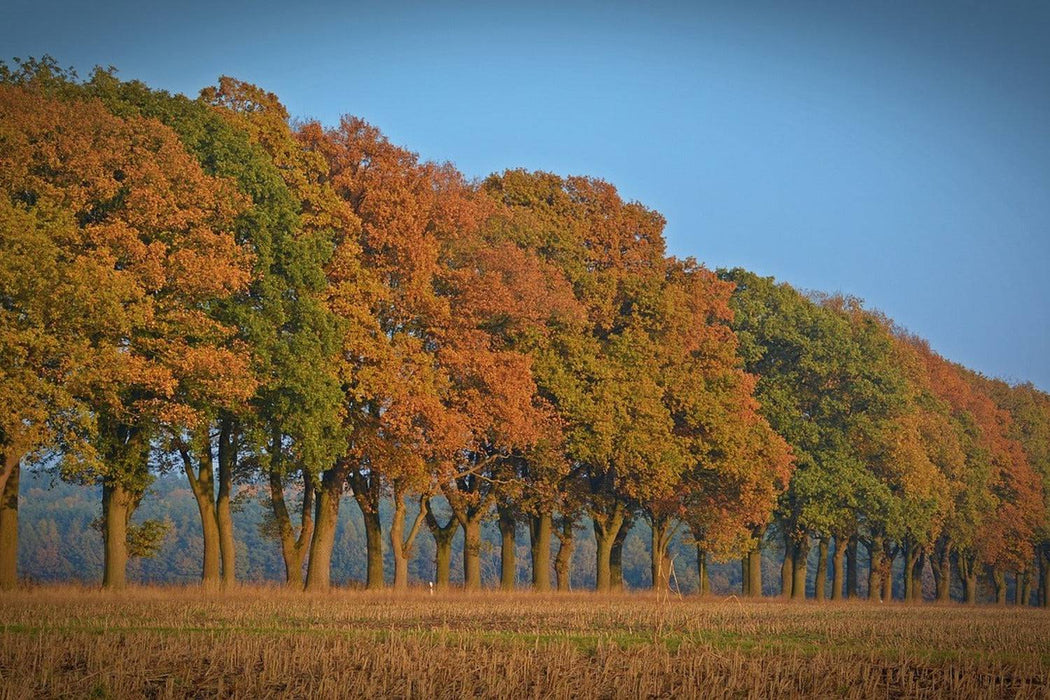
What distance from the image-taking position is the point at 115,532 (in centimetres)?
4572

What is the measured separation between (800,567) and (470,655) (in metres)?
62.2

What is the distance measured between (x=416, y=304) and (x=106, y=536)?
50.7 ft

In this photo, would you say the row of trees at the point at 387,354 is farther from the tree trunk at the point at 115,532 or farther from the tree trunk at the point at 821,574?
the tree trunk at the point at 821,574

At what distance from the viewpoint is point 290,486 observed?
197 feet

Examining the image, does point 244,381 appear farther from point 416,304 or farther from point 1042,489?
point 1042,489

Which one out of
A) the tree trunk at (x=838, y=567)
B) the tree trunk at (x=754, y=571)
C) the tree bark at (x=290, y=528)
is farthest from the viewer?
the tree trunk at (x=838, y=567)

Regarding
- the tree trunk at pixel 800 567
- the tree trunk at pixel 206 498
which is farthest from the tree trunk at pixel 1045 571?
the tree trunk at pixel 206 498

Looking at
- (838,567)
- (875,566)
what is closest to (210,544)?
(838,567)

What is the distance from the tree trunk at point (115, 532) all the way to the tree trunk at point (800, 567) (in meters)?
47.4

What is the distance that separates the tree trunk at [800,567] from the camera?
80125 millimetres

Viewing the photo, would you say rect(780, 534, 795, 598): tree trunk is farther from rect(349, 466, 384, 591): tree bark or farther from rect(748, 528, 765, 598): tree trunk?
rect(349, 466, 384, 591): tree bark

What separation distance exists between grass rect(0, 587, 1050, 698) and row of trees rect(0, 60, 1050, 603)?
998 centimetres

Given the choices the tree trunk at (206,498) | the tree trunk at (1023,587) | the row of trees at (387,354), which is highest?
the row of trees at (387,354)

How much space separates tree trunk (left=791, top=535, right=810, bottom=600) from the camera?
80125 millimetres
